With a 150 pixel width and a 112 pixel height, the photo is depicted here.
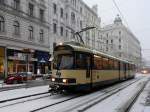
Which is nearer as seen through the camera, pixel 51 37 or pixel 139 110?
pixel 139 110

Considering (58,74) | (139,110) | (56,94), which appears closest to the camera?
(139,110)

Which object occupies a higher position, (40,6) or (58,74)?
(40,6)

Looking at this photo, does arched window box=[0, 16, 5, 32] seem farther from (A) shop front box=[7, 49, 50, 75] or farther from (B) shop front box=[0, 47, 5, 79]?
(A) shop front box=[7, 49, 50, 75]

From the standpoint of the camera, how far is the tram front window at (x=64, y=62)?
19188 mm

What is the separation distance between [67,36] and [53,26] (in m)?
7.43

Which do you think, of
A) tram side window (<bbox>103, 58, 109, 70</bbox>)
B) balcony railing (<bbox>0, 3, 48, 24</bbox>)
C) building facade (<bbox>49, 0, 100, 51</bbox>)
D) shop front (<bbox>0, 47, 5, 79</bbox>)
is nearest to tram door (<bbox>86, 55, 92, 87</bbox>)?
tram side window (<bbox>103, 58, 109, 70</bbox>)

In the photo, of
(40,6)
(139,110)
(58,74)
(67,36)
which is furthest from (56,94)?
(67,36)

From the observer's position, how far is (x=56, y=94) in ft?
67.9

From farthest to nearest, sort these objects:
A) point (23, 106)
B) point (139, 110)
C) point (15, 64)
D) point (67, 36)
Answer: point (67, 36), point (15, 64), point (23, 106), point (139, 110)

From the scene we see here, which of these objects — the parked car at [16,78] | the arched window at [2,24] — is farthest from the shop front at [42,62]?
the parked car at [16,78]

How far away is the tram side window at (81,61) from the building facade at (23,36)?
14.6m

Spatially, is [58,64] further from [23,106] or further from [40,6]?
[40,6]

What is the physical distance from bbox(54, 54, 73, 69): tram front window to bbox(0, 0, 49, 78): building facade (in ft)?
48.3

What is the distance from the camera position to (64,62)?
63.6 ft
